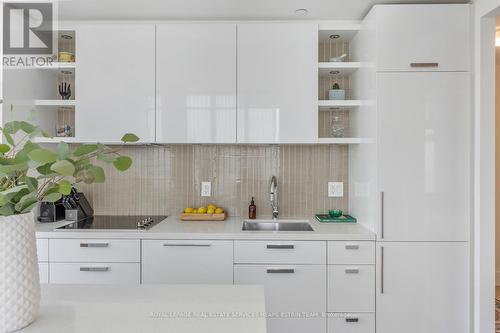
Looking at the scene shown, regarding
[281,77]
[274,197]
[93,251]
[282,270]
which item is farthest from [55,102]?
[282,270]

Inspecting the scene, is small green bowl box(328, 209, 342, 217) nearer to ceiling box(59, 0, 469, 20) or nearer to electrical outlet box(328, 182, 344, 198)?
electrical outlet box(328, 182, 344, 198)

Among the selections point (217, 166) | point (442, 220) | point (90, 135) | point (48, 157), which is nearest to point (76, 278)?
point (90, 135)

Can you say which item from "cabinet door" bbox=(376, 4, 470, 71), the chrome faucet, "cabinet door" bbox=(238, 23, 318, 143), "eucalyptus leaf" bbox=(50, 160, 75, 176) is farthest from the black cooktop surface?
"cabinet door" bbox=(376, 4, 470, 71)

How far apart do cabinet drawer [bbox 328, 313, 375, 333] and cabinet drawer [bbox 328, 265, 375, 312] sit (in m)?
0.04

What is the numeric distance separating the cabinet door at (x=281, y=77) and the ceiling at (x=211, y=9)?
0.33ft

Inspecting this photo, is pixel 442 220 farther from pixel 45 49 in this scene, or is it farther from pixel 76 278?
pixel 45 49

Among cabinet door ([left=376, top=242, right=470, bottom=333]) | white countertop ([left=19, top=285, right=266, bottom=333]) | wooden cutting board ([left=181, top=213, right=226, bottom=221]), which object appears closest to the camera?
white countertop ([left=19, top=285, right=266, bottom=333])

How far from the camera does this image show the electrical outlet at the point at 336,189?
272 cm

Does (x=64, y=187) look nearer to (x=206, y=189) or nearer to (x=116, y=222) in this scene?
(x=116, y=222)

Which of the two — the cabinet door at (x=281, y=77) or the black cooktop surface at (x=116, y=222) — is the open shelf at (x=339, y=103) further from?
the black cooktop surface at (x=116, y=222)

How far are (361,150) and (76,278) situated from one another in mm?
2129

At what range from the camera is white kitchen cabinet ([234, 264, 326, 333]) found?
6.88 feet

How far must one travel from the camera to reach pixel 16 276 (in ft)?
2.81

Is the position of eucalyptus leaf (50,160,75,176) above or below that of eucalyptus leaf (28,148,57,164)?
below
